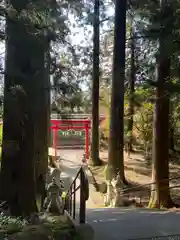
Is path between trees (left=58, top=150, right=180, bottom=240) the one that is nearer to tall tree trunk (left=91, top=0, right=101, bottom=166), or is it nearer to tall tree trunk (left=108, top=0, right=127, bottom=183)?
tall tree trunk (left=108, top=0, right=127, bottom=183)

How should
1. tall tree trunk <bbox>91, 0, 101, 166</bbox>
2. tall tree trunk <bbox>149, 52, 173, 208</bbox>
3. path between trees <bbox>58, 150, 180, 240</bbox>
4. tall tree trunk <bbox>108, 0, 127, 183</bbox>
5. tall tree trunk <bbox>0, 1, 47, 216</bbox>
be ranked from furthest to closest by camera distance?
1. tall tree trunk <bbox>91, 0, 101, 166</bbox>
2. tall tree trunk <bbox>108, 0, 127, 183</bbox>
3. tall tree trunk <bbox>149, 52, 173, 208</bbox>
4. tall tree trunk <bbox>0, 1, 47, 216</bbox>
5. path between trees <bbox>58, 150, 180, 240</bbox>

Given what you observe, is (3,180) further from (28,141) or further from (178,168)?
(178,168)

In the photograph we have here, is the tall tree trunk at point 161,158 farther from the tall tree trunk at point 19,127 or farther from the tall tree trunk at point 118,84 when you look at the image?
the tall tree trunk at point 19,127

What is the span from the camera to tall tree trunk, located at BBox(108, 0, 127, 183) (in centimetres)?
1572

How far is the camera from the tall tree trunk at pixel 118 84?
15.7m

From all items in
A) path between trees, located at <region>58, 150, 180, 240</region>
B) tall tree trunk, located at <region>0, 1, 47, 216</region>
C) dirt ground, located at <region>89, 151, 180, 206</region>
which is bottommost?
dirt ground, located at <region>89, 151, 180, 206</region>

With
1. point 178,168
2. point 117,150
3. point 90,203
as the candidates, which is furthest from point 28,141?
point 178,168

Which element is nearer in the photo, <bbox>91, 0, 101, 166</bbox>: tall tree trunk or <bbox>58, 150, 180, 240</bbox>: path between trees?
<bbox>58, 150, 180, 240</bbox>: path between trees

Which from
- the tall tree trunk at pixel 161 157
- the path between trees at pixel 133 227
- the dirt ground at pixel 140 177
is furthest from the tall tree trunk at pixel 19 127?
the dirt ground at pixel 140 177

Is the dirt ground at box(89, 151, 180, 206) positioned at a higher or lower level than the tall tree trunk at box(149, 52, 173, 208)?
lower

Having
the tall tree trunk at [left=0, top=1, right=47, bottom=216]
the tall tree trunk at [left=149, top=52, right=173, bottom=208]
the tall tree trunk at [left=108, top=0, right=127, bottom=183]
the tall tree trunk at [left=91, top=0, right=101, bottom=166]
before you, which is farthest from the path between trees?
the tall tree trunk at [left=91, top=0, right=101, bottom=166]

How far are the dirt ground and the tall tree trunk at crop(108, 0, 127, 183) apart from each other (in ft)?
5.58

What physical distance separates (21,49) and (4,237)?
3.08 m

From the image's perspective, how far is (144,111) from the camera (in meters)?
22.8
